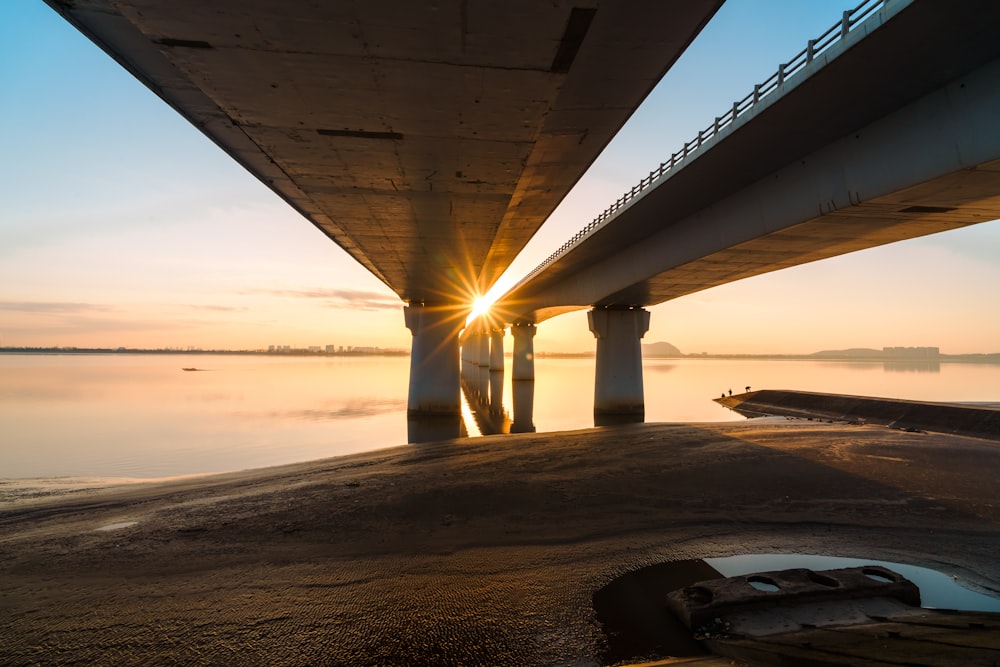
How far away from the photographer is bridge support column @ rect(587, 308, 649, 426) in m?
31.2

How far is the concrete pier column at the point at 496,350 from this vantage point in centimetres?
7625

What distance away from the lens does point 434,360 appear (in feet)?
106

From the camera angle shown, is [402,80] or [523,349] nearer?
[402,80]

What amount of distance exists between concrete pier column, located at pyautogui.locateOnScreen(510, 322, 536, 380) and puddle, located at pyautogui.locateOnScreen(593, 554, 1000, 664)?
191ft

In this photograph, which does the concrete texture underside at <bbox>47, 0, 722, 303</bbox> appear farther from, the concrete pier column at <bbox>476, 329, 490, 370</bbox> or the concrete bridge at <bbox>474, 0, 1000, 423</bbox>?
the concrete pier column at <bbox>476, 329, 490, 370</bbox>

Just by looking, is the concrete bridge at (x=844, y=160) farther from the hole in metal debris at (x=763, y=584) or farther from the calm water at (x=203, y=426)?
the calm water at (x=203, y=426)

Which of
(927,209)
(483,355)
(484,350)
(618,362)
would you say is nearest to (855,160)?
(927,209)

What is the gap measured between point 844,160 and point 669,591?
490 inches

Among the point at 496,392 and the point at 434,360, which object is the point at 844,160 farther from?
the point at 496,392

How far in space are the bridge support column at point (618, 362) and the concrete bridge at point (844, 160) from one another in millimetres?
10044

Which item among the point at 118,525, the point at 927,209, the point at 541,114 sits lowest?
the point at 118,525

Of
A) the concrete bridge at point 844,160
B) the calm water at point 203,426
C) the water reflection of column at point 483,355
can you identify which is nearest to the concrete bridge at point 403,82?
the concrete bridge at point 844,160

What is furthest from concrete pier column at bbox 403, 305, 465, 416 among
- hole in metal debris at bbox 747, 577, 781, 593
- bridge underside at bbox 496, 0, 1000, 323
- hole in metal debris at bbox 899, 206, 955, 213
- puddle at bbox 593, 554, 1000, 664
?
hole in metal debris at bbox 747, 577, 781, 593

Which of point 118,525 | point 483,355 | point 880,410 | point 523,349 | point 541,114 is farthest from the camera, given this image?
point 483,355
